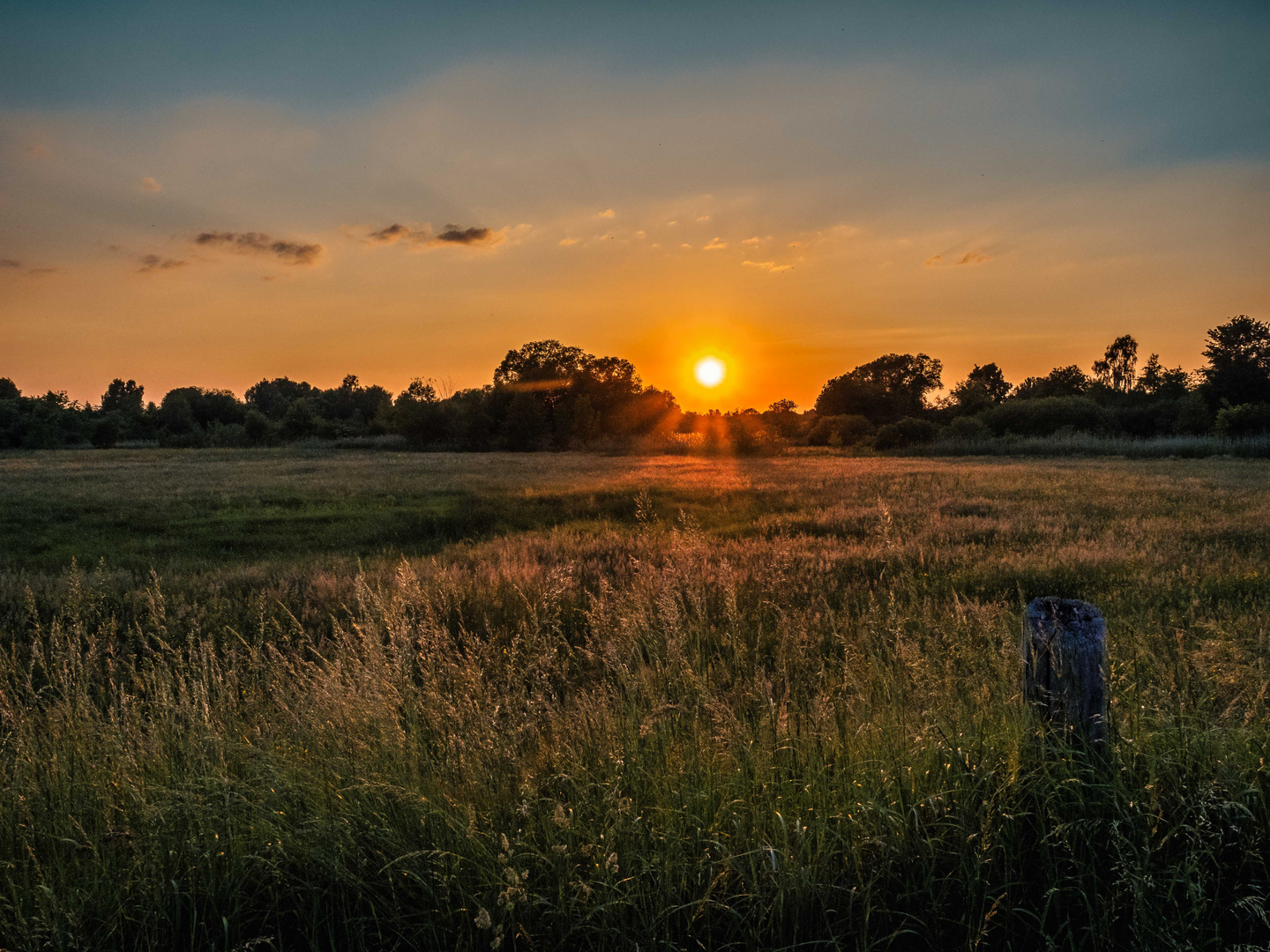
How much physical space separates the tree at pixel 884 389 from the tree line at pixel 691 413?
0.71ft

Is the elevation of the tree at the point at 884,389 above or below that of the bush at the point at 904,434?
above

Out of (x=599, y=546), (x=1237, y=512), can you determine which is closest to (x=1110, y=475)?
(x=1237, y=512)

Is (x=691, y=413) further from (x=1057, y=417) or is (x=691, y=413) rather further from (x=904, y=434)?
(x=1057, y=417)

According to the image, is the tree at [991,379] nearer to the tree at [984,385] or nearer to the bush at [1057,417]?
the tree at [984,385]

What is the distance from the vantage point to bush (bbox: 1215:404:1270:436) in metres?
49.8

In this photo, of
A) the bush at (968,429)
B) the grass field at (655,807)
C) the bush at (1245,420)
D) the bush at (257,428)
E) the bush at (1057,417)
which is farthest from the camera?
the bush at (257,428)

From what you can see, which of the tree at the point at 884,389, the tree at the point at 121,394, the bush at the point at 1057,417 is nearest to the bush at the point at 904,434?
the bush at the point at 1057,417

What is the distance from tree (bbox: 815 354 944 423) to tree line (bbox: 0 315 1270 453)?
0.71 feet

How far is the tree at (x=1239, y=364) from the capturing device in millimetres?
60688

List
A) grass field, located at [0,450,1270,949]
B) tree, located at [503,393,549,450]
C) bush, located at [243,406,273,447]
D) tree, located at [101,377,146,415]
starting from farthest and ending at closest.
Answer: tree, located at [101,377,146,415] < bush, located at [243,406,273,447] < tree, located at [503,393,549,450] < grass field, located at [0,450,1270,949]

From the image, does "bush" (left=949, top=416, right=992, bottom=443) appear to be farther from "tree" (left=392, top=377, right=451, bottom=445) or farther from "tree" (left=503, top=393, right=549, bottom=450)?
"tree" (left=392, top=377, right=451, bottom=445)

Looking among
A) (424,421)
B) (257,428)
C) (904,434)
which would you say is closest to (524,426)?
(424,421)

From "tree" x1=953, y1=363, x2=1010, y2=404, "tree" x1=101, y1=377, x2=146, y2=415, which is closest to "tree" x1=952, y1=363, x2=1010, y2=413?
"tree" x1=953, y1=363, x2=1010, y2=404

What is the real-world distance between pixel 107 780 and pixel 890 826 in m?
3.99
